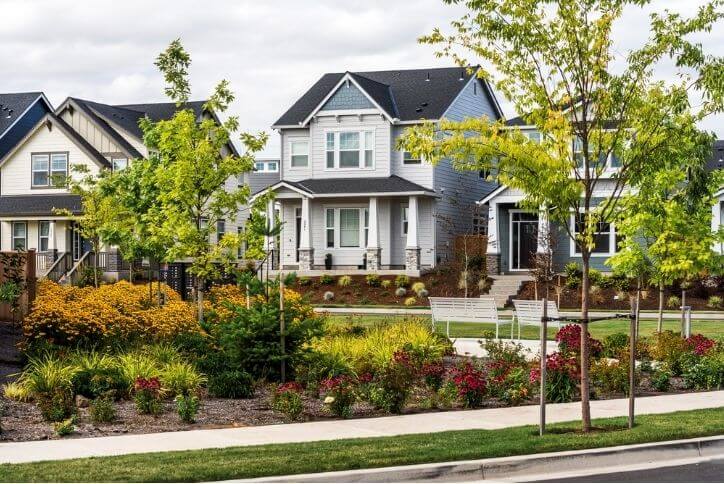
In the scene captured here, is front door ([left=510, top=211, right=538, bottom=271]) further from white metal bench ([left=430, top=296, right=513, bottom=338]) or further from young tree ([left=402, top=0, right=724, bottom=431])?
young tree ([left=402, top=0, right=724, bottom=431])

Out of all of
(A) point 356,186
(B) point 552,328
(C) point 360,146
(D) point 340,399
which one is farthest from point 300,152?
(D) point 340,399

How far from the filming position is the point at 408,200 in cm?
4350

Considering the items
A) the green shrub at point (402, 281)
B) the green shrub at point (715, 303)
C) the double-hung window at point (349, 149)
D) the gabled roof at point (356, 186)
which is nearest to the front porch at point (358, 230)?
the gabled roof at point (356, 186)

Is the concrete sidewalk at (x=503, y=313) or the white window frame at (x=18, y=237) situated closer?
the concrete sidewalk at (x=503, y=313)

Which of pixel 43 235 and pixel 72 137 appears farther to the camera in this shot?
pixel 43 235

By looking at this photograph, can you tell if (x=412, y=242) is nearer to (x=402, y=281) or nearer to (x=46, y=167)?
(x=402, y=281)

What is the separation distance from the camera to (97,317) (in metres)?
18.4

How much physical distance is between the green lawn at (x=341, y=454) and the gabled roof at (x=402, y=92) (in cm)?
3168

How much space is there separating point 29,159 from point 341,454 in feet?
138

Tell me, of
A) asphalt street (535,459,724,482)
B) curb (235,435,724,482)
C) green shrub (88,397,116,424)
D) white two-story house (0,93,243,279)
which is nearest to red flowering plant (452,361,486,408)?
curb (235,435,724,482)

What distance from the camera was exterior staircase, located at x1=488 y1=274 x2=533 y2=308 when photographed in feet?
122

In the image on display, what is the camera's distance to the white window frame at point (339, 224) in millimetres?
43844

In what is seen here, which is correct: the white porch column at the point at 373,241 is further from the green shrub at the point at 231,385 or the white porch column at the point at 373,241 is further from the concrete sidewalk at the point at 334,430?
the green shrub at the point at 231,385

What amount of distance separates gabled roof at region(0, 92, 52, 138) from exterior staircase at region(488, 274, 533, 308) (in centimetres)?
2793
